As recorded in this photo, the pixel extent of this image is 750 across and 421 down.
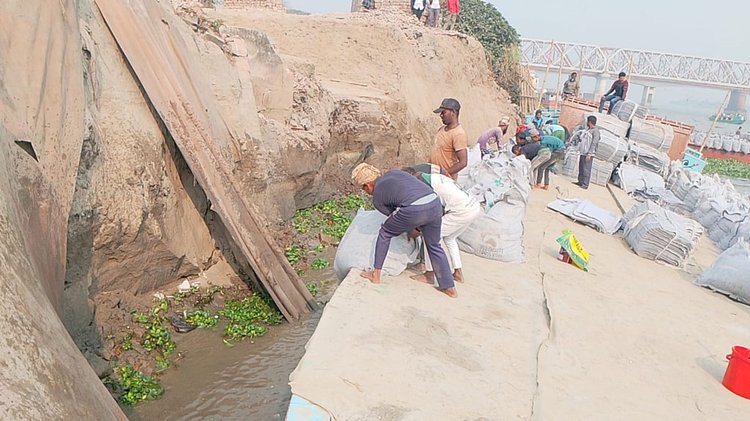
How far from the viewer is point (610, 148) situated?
10742 mm

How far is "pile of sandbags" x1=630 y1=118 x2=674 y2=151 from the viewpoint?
12.6 m

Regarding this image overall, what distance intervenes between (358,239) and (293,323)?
4.58 feet

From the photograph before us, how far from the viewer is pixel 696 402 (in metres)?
3.31

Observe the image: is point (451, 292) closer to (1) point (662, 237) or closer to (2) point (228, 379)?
(2) point (228, 379)

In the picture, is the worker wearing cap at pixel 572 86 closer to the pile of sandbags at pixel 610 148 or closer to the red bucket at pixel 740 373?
the pile of sandbags at pixel 610 148

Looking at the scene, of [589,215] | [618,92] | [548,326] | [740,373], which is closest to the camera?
[740,373]

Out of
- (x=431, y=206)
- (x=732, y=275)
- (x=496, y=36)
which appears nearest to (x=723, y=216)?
(x=732, y=275)

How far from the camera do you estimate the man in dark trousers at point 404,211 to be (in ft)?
11.9

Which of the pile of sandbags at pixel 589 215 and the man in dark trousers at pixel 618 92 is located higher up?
the man in dark trousers at pixel 618 92

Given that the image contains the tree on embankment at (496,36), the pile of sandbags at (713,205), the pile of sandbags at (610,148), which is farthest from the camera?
the tree on embankment at (496,36)

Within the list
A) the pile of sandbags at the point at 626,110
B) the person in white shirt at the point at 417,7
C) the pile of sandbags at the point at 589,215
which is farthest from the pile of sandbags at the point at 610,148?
the person in white shirt at the point at 417,7

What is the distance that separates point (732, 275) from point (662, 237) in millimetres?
1035

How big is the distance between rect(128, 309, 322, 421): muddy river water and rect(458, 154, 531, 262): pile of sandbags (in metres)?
1.93

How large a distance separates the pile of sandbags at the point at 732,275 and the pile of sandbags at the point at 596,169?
16.3 feet
